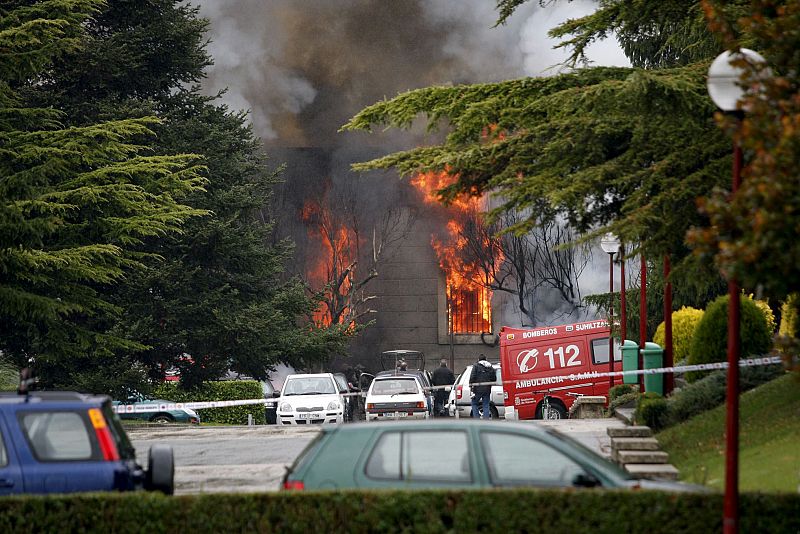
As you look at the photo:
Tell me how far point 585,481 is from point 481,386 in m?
19.1

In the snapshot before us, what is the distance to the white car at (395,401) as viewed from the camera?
27.7 metres

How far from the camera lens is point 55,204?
2381 centimetres

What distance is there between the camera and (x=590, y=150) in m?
14.8

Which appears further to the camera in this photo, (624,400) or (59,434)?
(624,400)

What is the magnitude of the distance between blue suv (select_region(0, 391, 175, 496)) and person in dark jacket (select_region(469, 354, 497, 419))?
18.8 m

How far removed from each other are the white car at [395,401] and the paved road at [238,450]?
125 inches

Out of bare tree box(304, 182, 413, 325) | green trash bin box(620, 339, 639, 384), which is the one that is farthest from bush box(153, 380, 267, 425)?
bare tree box(304, 182, 413, 325)

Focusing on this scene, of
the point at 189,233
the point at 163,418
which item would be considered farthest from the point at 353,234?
the point at 163,418

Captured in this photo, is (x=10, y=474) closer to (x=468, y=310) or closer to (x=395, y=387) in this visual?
(x=395, y=387)

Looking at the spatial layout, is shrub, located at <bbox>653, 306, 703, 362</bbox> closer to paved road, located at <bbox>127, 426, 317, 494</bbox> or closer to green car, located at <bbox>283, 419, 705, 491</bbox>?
paved road, located at <bbox>127, 426, 317, 494</bbox>

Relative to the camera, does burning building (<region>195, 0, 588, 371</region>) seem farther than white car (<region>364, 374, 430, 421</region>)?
Yes

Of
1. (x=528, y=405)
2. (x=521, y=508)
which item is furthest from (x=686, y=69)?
(x=528, y=405)

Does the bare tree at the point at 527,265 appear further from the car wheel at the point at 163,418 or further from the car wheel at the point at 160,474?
the car wheel at the point at 160,474

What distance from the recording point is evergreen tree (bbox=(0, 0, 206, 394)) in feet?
78.3
